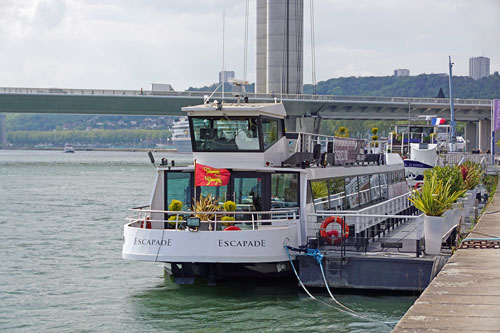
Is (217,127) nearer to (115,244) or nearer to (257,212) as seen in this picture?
(257,212)

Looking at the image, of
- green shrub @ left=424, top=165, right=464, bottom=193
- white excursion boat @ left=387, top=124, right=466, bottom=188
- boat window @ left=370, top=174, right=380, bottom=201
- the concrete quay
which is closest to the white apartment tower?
white excursion boat @ left=387, top=124, right=466, bottom=188

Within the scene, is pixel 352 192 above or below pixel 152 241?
above

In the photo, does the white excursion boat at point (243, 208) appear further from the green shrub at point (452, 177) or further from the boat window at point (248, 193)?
the green shrub at point (452, 177)

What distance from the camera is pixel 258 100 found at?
4648 inches

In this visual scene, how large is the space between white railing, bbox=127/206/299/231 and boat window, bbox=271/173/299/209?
0.73 ft

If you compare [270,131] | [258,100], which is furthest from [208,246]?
[258,100]

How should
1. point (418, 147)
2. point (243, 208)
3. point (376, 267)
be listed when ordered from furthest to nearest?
point (418, 147)
point (243, 208)
point (376, 267)

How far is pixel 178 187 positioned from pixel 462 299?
31.4 feet

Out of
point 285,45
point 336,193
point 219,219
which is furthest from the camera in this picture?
point 285,45

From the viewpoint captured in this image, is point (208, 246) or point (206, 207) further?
point (206, 207)

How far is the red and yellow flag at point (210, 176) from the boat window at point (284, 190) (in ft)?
3.93

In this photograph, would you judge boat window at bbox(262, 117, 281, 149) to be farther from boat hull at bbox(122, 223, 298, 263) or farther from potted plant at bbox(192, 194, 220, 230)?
boat hull at bbox(122, 223, 298, 263)

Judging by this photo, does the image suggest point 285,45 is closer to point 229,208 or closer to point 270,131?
point 270,131

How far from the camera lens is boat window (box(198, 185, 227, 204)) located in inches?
849
